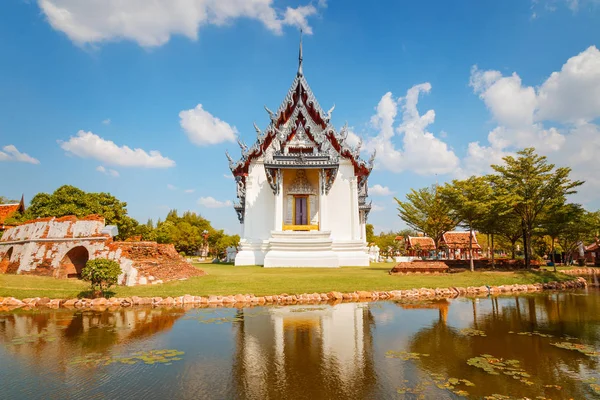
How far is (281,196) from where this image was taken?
81.4 feet

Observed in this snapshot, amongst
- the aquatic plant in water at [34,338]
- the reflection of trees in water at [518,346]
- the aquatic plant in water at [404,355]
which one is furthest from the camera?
the aquatic plant in water at [34,338]

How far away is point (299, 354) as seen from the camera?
255 inches

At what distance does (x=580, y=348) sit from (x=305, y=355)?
5.48 metres

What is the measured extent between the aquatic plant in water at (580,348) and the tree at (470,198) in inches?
561

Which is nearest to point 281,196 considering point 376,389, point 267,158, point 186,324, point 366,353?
point 267,158

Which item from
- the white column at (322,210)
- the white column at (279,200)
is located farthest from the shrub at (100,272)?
the white column at (322,210)

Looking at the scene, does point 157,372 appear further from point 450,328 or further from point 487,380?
point 450,328

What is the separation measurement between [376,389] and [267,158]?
21.3 metres

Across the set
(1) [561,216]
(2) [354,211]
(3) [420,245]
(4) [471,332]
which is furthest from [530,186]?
(3) [420,245]

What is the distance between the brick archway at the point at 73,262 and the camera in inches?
607

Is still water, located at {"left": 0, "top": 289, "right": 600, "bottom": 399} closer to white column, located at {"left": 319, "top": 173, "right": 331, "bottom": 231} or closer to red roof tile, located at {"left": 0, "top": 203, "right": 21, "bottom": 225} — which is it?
white column, located at {"left": 319, "top": 173, "right": 331, "bottom": 231}

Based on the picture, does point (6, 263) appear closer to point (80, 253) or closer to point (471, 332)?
point (80, 253)

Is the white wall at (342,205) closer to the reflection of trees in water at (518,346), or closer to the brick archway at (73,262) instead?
the reflection of trees in water at (518,346)

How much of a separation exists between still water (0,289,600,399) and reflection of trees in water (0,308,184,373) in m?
0.03
